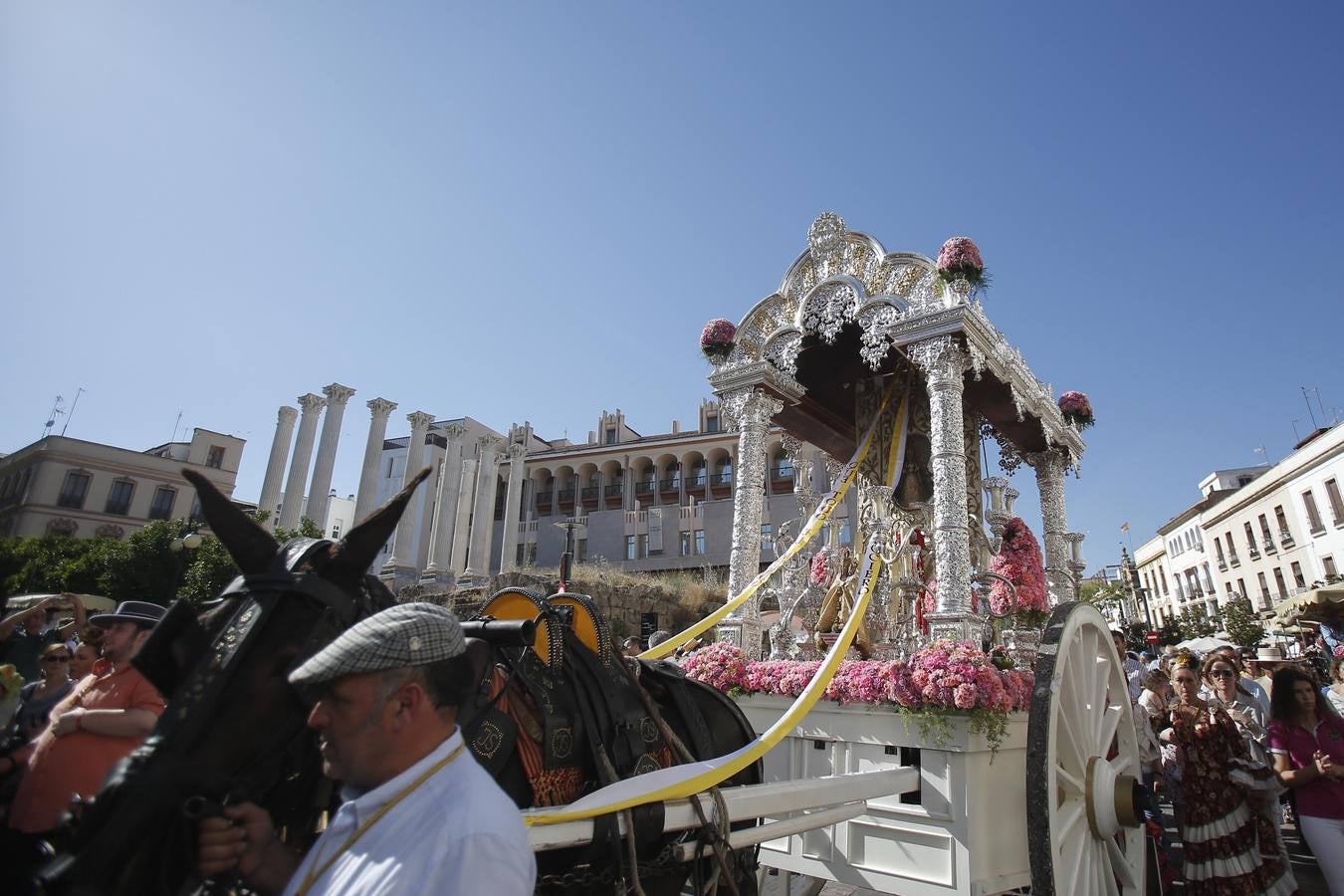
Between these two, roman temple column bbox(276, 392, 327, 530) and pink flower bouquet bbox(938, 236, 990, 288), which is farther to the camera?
roman temple column bbox(276, 392, 327, 530)

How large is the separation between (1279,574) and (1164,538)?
18.8m

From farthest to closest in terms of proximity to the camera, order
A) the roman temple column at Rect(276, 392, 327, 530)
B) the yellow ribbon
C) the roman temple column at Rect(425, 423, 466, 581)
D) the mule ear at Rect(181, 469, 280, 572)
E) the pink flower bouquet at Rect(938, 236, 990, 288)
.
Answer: the roman temple column at Rect(425, 423, 466, 581) < the roman temple column at Rect(276, 392, 327, 530) < the pink flower bouquet at Rect(938, 236, 990, 288) < the yellow ribbon < the mule ear at Rect(181, 469, 280, 572)

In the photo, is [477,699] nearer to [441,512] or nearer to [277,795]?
[277,795]

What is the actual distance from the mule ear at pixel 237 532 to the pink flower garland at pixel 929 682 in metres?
3.74

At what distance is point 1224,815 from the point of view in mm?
4598

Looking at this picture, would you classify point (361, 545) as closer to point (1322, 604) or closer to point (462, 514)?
point (1322, 604)

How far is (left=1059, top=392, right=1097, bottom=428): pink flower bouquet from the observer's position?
31.3 feet

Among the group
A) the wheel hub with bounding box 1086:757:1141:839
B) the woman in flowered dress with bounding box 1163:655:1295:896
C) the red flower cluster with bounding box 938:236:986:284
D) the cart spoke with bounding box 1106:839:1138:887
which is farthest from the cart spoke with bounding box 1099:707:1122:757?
the red flower cluster with bounding box 938:236:986:284

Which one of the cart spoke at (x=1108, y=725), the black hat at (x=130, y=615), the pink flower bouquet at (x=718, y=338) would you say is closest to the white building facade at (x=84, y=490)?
the pink flower bouquet at (x=718, y=338)

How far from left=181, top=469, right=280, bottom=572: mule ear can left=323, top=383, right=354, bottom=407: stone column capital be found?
40804 millimetres

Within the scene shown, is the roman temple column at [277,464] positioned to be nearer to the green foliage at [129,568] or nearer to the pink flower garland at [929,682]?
the green foliage at [129,568]

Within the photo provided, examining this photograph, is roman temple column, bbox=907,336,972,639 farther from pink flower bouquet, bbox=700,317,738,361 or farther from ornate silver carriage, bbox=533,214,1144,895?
pink flower bouquet, bbox=700,317,738,361

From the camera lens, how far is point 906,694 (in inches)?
171

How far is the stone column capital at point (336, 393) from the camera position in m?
38.6
